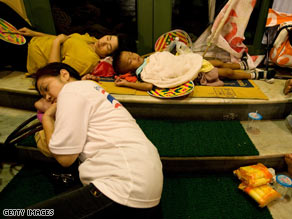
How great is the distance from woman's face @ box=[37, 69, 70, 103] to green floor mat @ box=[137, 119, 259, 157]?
1011 mm

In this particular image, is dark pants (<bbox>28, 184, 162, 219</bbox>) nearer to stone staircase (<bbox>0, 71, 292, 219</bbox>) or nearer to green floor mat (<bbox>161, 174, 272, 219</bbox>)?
green floor mat (<bbox>161, 174, 272, 219</bbox>)

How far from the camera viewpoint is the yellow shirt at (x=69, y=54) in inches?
92.4

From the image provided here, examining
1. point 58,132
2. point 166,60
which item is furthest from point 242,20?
point 58,132

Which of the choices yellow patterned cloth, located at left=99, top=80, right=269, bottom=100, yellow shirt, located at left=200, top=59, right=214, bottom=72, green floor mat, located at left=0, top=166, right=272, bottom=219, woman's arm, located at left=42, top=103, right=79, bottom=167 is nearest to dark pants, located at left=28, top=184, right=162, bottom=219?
woman's arm, located at left=42, top=103, right=79, bottom=167

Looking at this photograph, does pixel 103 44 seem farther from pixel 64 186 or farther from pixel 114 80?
pixel 64 186

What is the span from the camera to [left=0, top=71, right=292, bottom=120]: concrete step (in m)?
2.12

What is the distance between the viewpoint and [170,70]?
224 centimetres

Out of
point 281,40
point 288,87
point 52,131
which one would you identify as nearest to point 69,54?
point 52,131

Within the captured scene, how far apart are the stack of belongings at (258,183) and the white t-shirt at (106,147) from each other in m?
1.06

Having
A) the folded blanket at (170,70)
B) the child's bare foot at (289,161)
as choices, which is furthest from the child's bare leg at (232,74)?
the child's bare foot at (289,161)

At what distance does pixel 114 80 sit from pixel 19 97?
1174 millimetres

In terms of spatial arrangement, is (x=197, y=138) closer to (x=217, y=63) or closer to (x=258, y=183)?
(x=258, y=183)

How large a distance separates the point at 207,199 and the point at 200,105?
947mm

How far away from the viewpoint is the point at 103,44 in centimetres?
245
